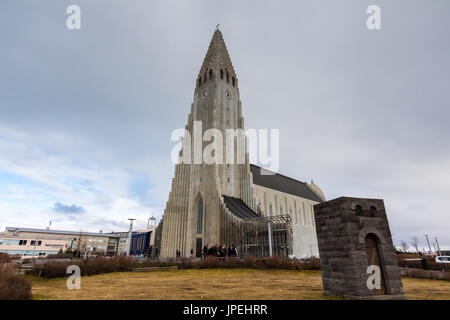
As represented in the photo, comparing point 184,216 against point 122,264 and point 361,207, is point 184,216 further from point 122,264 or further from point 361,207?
point 361,207

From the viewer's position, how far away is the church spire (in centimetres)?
4478

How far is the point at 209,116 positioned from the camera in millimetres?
41094

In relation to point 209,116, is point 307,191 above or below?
below

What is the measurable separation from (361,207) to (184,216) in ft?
114

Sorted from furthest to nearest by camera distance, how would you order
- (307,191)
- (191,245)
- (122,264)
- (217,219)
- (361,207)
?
(307,191), (191,245), (217,219), (122,264), (361,207)

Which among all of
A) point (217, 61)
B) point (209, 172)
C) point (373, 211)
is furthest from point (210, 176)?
point (373, 211)

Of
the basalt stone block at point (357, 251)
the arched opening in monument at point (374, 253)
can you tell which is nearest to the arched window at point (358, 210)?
the basalt stone block at point (357, 251)

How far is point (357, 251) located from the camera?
609 centimetres

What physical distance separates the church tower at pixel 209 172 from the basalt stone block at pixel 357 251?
25891mm

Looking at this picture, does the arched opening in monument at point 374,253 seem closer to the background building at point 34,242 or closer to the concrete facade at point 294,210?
the concrete facade at point 294,210

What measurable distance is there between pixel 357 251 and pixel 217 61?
4492 cm
